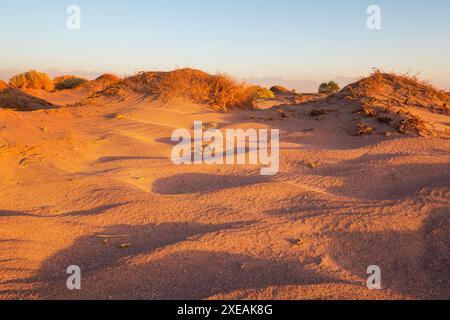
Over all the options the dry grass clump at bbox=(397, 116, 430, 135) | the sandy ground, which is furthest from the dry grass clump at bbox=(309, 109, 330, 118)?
the sandy ground

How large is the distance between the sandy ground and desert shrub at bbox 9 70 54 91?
13.4 meters

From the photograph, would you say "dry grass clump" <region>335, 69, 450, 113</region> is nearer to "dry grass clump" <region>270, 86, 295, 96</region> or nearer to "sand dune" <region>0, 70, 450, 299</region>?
"sand dune" <region>0, 70, 450, 299</region>

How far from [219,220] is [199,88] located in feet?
17.3

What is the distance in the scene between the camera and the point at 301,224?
307 centimetres

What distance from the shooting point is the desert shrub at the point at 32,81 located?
1720cm

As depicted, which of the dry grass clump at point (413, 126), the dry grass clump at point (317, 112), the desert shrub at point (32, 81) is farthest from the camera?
the desert shrub at point (32, 81)

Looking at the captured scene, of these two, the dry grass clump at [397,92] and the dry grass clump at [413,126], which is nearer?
the dry grass clump at [413,126]

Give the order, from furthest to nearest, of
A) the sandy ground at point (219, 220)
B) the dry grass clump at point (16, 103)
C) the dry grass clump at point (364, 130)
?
the dry grass clump at point (16, 103) < the dry grass clump at point (364, 130) < the sandy ground at point (219, 220)

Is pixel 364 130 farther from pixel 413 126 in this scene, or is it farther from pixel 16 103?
pixel 16 103

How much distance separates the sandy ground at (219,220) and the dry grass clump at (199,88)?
2.65m

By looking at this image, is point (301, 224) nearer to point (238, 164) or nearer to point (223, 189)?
point (223, 189)

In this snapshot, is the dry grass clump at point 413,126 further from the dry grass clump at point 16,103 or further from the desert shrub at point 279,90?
the desert shrub at point 279,90

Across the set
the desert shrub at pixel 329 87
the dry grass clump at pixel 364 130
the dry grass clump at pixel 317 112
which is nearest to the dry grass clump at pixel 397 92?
the dry grass clump at pixel 317 112

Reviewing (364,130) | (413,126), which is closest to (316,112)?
(364,130)
